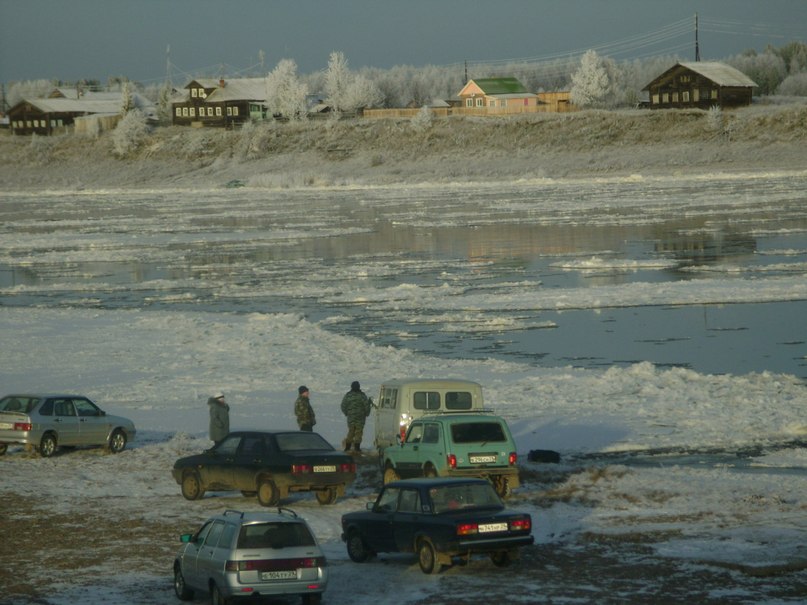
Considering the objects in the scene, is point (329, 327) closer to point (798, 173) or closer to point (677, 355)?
point (677, 355)

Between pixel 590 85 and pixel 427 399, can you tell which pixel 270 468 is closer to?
pixel 427 399

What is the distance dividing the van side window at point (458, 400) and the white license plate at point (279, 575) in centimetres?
783

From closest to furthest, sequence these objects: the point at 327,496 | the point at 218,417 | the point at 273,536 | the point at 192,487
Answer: the point at 273,536 < the point at 327,496 < the point at 192,487 < the point at 218,417

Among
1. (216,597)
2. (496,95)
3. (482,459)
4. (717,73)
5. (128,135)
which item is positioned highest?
(496,95)

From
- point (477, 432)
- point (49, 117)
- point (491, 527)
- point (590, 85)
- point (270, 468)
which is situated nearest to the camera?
point (491, 527)

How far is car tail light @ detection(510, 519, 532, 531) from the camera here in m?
14.2

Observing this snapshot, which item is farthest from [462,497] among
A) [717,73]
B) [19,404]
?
[717,73]

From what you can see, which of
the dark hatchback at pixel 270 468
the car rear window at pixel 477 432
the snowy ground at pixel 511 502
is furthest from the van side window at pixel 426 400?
the car rear window at pixel 477 432

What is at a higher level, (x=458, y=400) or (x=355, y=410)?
(x=458, y=400)

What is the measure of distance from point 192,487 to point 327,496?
80.0 inches

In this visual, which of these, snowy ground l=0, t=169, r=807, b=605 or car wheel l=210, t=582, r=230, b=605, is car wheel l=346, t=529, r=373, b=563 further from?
car wheel l=210, t=582, r=230, b=605

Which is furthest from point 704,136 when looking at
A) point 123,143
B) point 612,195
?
point 123,143

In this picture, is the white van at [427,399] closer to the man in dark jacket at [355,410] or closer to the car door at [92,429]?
the man in dark jacket at [355,410]

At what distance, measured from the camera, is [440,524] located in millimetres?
14234
